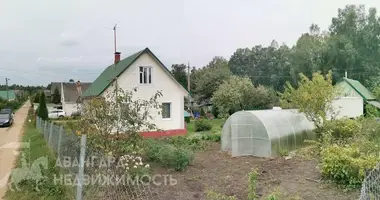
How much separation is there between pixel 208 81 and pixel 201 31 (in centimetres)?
2768

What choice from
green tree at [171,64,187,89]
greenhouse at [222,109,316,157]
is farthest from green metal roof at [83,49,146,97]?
green tree at [171,64,187,89]

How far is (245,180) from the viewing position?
8102 mm

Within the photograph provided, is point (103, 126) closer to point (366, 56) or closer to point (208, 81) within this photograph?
point (208, 81)

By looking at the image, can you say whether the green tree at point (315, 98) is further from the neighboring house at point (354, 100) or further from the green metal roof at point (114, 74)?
the neighboring house at point (354, 100)

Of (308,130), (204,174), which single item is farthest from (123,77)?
(204,174)

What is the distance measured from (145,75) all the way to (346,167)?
1709cm

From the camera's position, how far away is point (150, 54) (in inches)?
896

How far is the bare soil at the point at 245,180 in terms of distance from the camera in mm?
6738

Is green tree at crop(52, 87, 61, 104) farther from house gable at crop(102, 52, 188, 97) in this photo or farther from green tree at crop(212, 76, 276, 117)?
house gable at crop(102, 52, 188, 97)

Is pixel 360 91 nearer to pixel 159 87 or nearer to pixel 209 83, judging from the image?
pixel 209 83

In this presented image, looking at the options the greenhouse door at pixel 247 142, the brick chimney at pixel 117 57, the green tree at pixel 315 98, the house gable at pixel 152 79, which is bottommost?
the greenhouse door at pixel 247 142

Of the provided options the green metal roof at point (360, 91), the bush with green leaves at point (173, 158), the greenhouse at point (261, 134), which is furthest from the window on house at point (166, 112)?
the green metal roof at point (360, 91)

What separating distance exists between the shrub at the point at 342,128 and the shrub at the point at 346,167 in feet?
19.7

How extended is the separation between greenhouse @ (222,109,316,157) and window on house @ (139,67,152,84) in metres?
10.7
